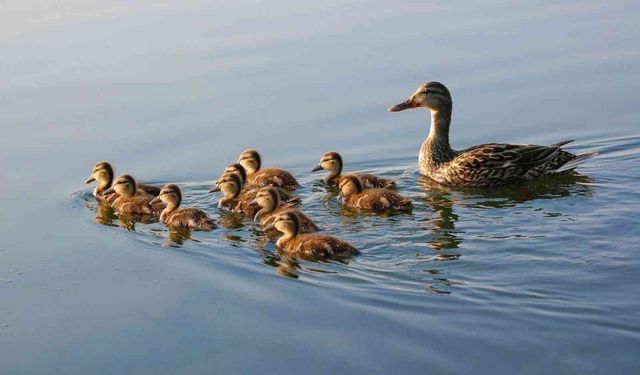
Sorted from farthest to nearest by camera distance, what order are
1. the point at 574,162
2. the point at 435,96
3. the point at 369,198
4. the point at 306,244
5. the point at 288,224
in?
the point at 435,96 → the point at 574,162 → the point at 369,198 → the point at 288,224 → the point at 306,244

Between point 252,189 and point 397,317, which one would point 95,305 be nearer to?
point 397,317

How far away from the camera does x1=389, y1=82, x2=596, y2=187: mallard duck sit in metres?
8.02

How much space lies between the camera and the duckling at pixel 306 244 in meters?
6.47

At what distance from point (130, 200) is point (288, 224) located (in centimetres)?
164

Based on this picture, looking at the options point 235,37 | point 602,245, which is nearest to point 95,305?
point 602,245

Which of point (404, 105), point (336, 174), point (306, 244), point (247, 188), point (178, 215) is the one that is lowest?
point (306, 244)

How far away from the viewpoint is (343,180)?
25.6ft

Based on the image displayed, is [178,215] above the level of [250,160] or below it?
below

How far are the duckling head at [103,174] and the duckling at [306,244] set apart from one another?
6.24 ft

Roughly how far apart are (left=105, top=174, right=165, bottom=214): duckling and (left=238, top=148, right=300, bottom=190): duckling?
2.66ft

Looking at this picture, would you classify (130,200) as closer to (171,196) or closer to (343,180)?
(171,196)

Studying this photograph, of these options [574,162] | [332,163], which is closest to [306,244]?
[332,163]

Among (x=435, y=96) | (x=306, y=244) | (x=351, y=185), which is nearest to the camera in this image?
(x=306, y=244)

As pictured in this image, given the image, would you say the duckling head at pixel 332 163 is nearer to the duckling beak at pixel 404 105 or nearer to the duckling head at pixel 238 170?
the duckling head at pixel 238 170
